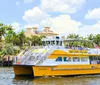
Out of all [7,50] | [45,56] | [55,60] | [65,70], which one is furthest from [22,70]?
[7,50]

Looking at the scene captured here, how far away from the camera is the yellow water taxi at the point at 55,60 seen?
3419 cm

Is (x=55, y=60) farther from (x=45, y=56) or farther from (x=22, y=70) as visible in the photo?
(x=22, y=70)

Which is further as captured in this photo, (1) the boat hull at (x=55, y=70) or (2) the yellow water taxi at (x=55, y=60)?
(2) the yellow water taxi at (x=55, y=60)

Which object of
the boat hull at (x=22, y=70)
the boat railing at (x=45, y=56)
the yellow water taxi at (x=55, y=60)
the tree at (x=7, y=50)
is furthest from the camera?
the tree at (x=7, y=50)

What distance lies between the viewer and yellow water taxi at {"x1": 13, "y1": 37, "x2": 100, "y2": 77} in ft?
112

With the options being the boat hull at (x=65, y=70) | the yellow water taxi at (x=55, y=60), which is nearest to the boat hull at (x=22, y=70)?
the yellow water taxi at (x=55, y=60)

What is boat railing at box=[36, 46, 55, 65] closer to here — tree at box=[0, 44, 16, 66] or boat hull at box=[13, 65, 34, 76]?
boat hull at box=[13, 65, 34, 76]

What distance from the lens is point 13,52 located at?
254 ft

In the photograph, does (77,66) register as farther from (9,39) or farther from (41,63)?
(9,39)

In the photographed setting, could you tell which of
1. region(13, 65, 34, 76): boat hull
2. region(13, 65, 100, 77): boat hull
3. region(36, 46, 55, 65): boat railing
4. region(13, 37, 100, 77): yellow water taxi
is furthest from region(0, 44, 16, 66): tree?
region(36, 46, 55, 65): boat railing

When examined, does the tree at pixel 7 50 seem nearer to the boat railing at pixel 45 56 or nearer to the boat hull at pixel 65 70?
the boat hull at pixel 65 70

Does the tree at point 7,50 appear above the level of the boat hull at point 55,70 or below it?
above

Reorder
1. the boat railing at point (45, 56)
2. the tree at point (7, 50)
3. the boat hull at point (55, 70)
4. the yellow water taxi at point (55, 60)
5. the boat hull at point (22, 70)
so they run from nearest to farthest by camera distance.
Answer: the boat railing at point (45, 56), the boat hull at point (55, 70), the yellow water taxi at point (55, 60), the boat hull at point (22, 70), the tree at point (7, 50)

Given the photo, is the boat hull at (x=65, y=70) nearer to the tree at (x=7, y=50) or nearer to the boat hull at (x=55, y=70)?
the boat hull at (x=55, y=70)
